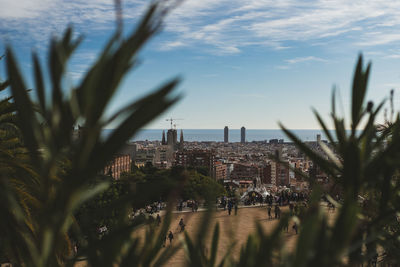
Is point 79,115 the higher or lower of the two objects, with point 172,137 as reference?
higher

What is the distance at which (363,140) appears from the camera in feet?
4.66

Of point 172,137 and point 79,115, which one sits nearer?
point 79,115

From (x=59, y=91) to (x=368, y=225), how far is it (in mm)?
1024

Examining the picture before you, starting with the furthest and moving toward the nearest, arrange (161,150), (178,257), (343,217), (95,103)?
(161,150)
(178,257)
(343,217)
(95,103)

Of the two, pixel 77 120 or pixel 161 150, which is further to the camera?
pixel 161 150

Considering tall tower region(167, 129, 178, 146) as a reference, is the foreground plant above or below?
above

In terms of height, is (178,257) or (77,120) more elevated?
(77,120)

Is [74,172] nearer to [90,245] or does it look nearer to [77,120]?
[77,120]

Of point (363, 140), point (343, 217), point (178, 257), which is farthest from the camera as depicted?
point (178, 257)

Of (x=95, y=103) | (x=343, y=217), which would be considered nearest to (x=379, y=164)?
(x=343, y=217)

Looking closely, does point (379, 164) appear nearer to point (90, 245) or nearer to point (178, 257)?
point (90, 245)

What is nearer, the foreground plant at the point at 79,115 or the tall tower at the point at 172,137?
the foreground plant at the point at 79,115

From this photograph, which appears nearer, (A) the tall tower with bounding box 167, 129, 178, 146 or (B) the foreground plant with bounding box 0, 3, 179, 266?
(B) the foreground plant with bounding box 0, 3, 179, 266

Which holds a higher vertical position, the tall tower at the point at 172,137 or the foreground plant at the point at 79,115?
the foreground plant at the point at 79,115
